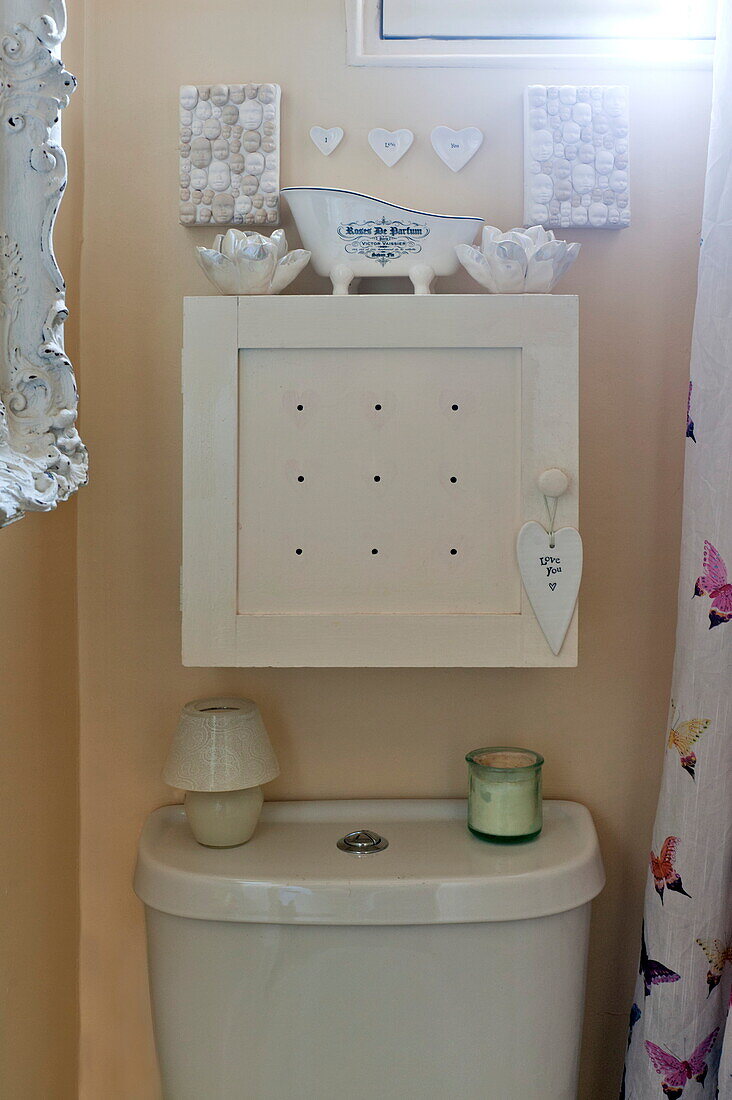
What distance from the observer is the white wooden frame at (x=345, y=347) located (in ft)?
2.77

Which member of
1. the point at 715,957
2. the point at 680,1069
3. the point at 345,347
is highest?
the point at 345,347

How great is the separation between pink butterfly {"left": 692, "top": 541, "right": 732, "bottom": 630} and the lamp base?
0.46 meters

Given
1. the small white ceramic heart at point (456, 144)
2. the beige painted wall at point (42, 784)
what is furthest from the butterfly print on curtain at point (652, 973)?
the small white ceramic heart at point (456, 144)

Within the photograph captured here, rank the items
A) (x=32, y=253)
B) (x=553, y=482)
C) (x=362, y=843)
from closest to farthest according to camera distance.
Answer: (x=32, y=253) < (x=553, y=482) < (x=362, y=843)

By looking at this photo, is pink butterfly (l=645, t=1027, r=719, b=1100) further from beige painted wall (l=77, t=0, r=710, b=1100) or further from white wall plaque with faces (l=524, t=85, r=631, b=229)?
white wall plaque with faces (l=524, t=85, r=631, b=229)

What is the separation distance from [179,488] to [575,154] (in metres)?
0.53

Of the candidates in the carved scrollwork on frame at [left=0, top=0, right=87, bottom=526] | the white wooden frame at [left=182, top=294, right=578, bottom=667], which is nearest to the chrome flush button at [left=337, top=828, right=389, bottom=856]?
the white wooden frame at [left=182, top=294, right=578, bottom=667]

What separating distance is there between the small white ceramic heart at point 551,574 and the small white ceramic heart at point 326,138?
454mm

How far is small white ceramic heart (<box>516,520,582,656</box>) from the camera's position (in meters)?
0.85

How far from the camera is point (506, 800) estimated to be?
931 millimetres

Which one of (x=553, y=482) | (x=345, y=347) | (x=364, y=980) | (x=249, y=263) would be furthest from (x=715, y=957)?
(x=249, y=263)

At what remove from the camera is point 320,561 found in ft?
2.81

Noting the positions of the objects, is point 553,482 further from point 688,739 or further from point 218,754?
point 218,754

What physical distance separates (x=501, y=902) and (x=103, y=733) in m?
0.45
